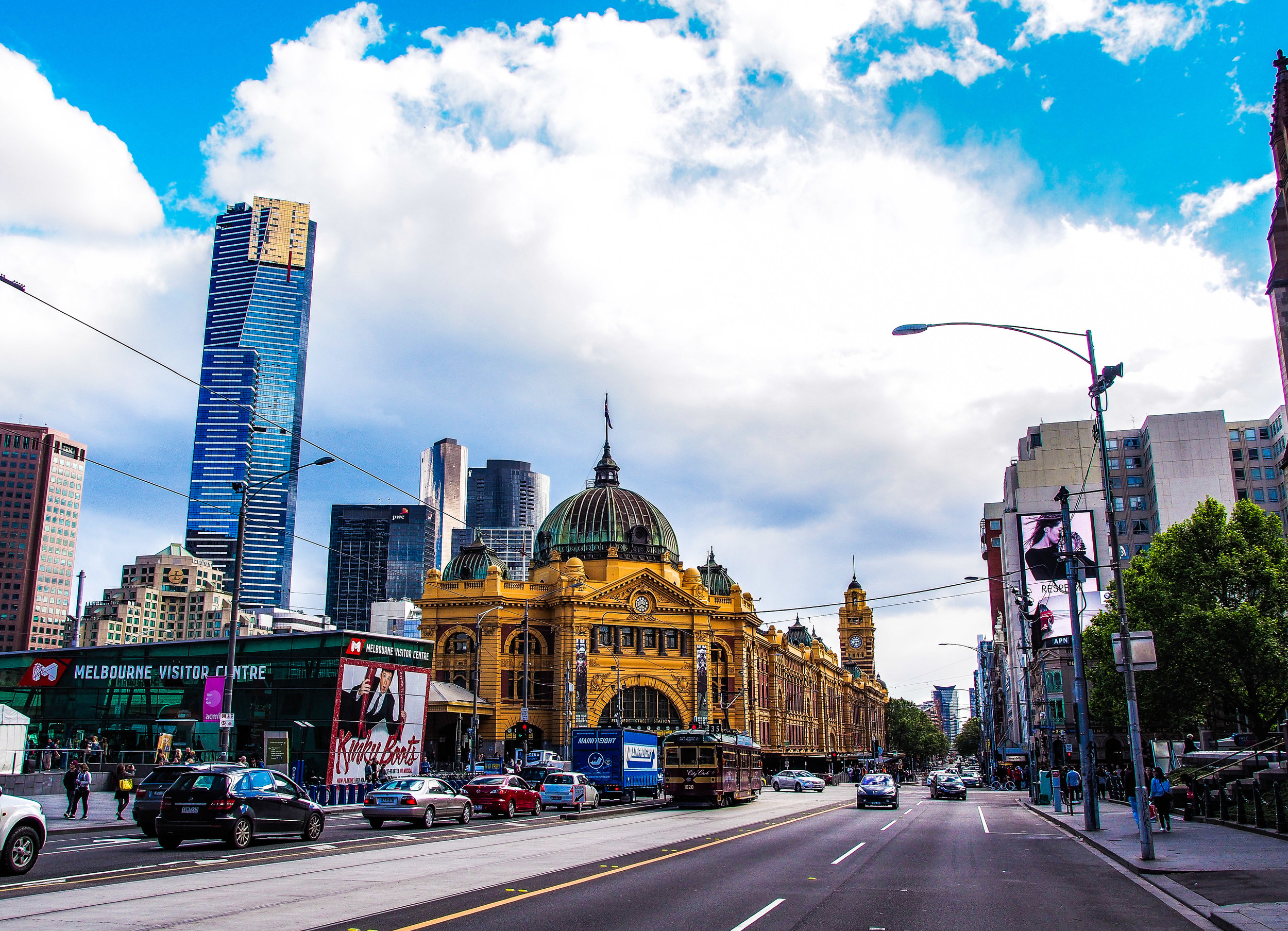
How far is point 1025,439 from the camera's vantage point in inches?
4956

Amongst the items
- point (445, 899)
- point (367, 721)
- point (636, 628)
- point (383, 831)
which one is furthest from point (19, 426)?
point (445, 899)

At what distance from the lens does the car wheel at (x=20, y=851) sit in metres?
14.8

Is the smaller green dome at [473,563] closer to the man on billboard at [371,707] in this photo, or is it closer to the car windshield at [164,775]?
the man on billboard at [371,707]

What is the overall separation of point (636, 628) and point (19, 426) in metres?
130

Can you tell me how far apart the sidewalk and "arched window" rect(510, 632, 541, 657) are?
55.7 m

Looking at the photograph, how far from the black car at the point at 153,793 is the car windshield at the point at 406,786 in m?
5.35

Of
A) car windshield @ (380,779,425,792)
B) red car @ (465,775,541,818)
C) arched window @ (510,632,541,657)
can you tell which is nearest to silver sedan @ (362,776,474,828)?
car windshield @ (380,779,425,792)

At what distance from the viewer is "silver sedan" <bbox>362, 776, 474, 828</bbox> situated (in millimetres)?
25672

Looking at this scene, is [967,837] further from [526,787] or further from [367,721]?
[367,721]

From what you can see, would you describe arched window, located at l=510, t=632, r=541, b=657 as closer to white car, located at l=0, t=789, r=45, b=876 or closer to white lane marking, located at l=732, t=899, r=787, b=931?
white car, located at l=0, t=789, r=45, b=876

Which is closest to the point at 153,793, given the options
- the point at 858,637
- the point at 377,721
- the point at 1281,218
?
Result: the point at 377,721

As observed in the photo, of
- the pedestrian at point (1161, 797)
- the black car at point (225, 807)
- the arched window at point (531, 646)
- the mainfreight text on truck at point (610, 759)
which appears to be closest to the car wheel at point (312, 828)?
the black car at point (225, 807)

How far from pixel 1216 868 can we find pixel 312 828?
57.8ft

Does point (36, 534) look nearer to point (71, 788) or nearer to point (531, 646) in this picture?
point (531, 646)
